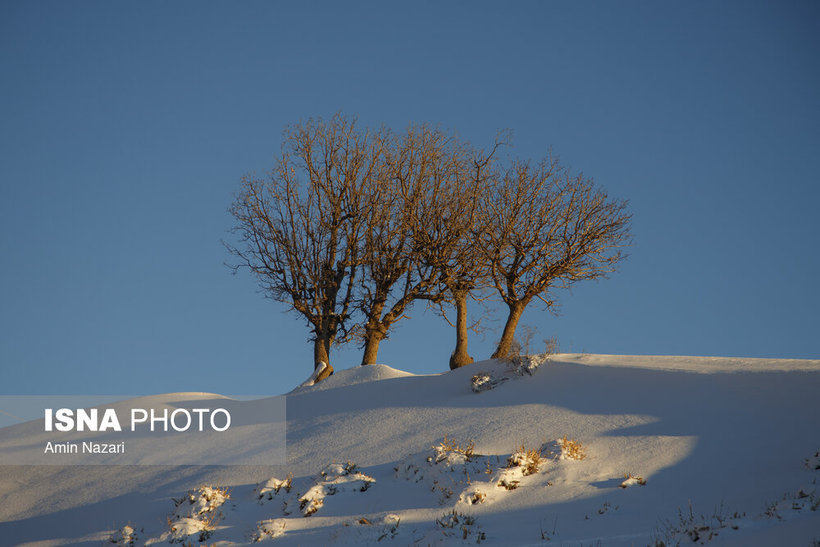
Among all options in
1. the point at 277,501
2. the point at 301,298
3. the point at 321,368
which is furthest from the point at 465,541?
the point at 301,298

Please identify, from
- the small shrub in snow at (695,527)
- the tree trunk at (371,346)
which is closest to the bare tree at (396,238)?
the tree trunk at (371,346)

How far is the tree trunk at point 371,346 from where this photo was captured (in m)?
20.5

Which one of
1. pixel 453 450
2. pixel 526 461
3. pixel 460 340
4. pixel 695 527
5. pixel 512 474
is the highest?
pixel 460 340

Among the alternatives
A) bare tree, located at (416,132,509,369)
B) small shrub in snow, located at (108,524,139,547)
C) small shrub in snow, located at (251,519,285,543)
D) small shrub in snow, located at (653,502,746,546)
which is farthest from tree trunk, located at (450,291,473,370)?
small shrub in snow, located at (653,502,746,546)

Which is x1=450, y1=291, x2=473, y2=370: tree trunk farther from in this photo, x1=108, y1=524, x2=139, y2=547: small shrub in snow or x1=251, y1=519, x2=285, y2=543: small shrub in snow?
x1=108, y1=524, x2=139, y2=547: small shrub in snow

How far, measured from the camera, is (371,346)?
20594 mm

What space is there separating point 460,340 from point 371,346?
10.3ft

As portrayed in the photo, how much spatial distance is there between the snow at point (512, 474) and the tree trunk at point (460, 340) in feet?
11.4

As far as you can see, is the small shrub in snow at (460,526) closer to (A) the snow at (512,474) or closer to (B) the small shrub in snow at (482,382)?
(A) the snow at (512,474)

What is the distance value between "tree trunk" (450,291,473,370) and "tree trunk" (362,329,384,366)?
275 cm

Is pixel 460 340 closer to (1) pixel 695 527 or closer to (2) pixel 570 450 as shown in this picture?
(2) pixel 570 450

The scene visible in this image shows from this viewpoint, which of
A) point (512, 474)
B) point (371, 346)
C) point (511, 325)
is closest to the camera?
point (512, 474)

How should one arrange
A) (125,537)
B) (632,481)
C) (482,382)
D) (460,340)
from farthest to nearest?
(460,340) → (482,382) → (125,537) → (632,481)

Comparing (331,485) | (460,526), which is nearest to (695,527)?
(460,526)
